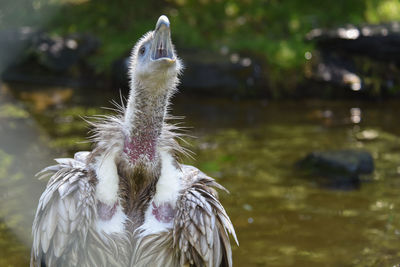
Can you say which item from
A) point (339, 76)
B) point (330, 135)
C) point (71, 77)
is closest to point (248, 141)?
point (330, 135)

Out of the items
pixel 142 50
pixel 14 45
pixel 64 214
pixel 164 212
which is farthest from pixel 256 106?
pixel 64 214

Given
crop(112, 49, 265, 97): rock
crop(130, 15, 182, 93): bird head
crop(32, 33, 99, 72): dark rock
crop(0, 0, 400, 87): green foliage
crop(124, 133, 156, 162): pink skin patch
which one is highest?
crop(0, 0, 400, 87): green foliage

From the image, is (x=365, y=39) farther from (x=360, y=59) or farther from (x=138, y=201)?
(x=138, y=201)

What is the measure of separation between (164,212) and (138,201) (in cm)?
15

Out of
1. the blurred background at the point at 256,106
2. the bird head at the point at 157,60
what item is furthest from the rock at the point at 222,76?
the bird head at the point at 157,60

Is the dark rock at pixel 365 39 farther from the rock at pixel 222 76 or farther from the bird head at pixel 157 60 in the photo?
the bird head at pixel 157 60

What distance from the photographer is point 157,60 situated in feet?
9.27

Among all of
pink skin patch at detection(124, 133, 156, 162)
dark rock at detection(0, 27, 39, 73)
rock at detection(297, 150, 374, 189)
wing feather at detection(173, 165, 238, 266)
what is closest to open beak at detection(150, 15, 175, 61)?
pink skin patch at detection(124, 133, 156, 162)

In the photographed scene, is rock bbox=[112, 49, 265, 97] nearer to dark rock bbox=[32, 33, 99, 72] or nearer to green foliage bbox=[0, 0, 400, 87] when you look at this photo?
green foliage bbox=[0, 0, 400, 87]

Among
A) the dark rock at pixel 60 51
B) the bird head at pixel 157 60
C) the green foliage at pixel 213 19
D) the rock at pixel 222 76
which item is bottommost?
the bird head at pixel 157 60

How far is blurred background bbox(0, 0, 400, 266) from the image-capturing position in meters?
4.52

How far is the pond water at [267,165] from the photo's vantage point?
13.9ft

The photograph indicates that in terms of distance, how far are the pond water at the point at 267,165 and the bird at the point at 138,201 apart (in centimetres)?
119

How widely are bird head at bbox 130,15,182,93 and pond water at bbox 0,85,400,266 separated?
1.32m
